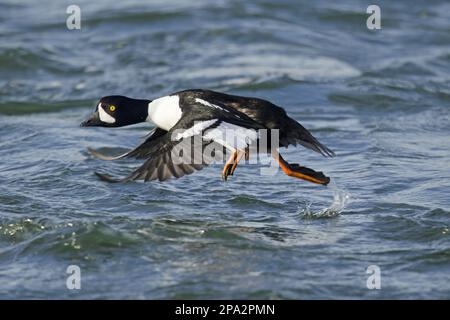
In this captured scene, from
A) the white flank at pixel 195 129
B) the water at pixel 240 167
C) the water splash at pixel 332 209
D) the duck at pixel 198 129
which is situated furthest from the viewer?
the water splash at pixel 332 209

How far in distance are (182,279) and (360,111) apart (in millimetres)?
6533

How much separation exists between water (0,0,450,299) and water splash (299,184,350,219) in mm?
28

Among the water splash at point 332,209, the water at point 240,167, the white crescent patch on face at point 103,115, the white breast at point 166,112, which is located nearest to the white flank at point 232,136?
the white breast at point 166,112

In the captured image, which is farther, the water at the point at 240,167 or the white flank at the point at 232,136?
the white flank at the point at 232,136

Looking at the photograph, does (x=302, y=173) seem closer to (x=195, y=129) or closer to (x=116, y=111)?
(x=195, y=129)

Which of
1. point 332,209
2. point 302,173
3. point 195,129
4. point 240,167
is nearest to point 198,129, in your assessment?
point 195,129

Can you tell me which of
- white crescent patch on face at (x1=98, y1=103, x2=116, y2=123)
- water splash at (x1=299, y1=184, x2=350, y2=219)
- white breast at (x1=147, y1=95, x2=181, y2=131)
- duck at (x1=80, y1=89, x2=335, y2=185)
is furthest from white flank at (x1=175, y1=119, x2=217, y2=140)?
water splash at (x1=299, y1=184, x2=350, y2=219)

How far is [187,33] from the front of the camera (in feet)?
55.9

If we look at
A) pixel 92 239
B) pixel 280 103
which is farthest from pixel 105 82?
pixel 92 239

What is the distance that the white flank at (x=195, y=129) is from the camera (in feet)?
24.7

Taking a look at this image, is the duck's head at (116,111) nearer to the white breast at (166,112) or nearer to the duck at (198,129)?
the duck at (198,129)

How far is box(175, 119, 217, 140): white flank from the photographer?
7527 mm

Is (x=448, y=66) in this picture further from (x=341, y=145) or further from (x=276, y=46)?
(x=341, y=145)

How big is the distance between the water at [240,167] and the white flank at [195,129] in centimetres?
90
